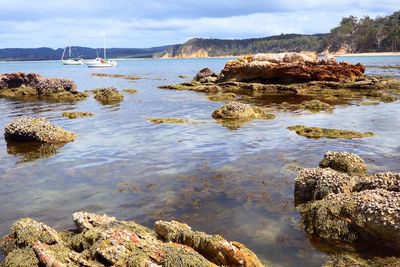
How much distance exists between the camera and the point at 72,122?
24.4 m

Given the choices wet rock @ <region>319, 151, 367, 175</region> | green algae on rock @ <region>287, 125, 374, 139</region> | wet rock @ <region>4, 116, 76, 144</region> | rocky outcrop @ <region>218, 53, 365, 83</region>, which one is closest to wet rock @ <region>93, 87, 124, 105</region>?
rocky outcrop @ <region>218, 53, 365, 83</region>

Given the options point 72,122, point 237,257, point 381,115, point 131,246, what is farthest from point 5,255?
point 381,115

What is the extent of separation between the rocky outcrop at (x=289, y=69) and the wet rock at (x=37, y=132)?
3002cm

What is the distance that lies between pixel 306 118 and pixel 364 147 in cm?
799

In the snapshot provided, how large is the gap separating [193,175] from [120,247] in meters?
6.29

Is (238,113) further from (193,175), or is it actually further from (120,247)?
(120,247)

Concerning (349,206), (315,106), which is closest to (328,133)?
(315,106)

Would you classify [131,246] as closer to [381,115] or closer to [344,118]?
[344,118]

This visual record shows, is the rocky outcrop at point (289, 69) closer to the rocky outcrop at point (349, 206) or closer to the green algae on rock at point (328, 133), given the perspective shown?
the green algae on rock at point (328, 133)

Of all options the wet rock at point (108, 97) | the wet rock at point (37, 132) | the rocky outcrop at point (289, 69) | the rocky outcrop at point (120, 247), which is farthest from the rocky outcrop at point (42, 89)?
the rocky outcrop at point (120, 247)

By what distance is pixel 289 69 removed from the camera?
4422 cm

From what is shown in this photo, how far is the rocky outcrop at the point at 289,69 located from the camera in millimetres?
43812

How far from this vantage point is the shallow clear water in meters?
9.48

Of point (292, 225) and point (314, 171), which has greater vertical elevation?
point (314, 171)
